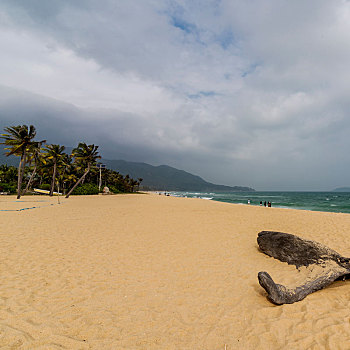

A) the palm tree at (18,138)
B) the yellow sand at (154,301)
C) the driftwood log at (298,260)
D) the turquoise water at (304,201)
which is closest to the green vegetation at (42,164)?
the palm tree at (18,138)

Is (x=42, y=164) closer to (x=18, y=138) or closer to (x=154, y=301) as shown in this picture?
(x=18, y=138)

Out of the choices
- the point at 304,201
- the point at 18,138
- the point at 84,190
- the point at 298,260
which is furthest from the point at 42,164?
the point at 304,201

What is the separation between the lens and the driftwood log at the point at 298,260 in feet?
14.9

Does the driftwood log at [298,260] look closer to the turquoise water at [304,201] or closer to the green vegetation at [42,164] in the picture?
the turquoise water at [304,201]

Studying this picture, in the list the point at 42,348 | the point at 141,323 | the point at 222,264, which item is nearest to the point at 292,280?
the point at 222,264

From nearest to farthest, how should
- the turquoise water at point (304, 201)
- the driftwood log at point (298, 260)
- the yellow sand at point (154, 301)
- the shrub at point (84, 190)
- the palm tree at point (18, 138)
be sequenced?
1. the yellow sand at point (154, 301)
2. the driftwood log at point (298, 260)
3. the palm tree at point (18, 138)
4. the turquoise water at point (304, 201)
5. the shrub at point (84, 190)

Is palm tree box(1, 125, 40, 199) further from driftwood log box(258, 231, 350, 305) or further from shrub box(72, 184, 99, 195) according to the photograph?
driftwood log box(258, 231, 350, 305)

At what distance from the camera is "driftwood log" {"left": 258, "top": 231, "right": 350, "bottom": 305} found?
14.9ft

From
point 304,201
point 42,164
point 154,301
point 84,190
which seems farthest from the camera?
point 304,201

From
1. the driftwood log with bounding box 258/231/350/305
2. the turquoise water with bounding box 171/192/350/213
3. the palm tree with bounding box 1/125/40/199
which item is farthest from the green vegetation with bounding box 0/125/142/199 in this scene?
the turquoise water with bounding box 171/192/350/213

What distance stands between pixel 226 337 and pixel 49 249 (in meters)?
7.44

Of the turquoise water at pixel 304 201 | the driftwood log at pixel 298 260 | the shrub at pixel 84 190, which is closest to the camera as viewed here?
the driftwood log at pixel 298 260

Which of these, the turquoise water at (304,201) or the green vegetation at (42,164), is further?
the turquoise water at (304,201)

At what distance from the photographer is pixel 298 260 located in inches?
256
